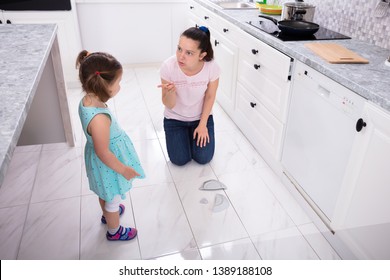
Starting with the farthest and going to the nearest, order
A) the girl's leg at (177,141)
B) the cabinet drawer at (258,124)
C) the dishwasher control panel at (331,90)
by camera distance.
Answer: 1. the girl's leg at (177,141)
2. the cabinet drawer at (258,124)
3. the dishwasher control panel at (331,90)

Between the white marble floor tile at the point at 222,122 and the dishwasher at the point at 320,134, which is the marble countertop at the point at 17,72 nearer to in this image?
the dishwasher at the point at 320,134

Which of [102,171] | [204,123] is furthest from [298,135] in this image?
[102,171]

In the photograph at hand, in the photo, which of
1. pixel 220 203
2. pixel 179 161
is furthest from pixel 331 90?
pixel 179 161

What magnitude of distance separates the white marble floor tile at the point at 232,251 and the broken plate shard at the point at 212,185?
436 mm

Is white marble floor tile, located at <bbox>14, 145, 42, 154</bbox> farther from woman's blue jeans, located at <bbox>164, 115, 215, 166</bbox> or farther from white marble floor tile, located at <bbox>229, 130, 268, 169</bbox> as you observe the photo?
white marble floor tile, located at <bbox>229, 130, 268, 169</bbox>

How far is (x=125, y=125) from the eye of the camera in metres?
2.80

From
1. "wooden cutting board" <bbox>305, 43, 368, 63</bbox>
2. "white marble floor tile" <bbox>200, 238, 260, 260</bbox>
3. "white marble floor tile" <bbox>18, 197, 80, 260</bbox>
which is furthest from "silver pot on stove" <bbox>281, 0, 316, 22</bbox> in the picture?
"white marble floor tile" <bbox>18, 197, 80, 260</bbox>

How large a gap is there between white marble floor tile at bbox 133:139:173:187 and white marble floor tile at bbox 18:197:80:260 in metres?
0.42

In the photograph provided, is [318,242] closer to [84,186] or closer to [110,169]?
[110,169]

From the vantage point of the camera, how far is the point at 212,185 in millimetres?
2109

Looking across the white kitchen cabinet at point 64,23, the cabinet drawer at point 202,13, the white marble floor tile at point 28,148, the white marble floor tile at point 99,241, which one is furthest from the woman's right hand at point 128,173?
the white kitchen cabinet at point 64,23

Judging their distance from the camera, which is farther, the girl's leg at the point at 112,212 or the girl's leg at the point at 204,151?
the girl's leg at the point at 204,151

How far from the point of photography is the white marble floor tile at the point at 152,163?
7.04ft
